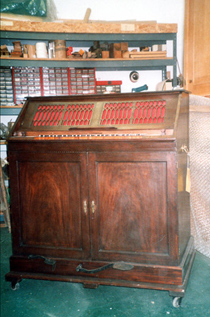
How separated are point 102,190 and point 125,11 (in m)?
2.69

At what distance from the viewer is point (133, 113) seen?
1.79 metres

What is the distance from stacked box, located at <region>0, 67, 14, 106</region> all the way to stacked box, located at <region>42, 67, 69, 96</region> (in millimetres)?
350

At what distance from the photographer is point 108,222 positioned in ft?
5.83

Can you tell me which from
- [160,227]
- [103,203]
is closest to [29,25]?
[103,203]

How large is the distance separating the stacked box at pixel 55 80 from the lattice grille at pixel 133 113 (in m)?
1.34

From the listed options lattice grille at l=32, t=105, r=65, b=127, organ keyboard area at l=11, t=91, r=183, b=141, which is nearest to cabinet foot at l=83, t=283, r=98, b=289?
organ keyboard area at l=11, t=91, r=183, b=141

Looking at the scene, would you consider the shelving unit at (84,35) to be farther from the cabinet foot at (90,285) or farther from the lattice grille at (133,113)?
the cabinet foot at (90,285)

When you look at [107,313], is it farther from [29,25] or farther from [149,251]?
[29,25]

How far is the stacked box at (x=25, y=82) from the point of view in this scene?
3.02 m

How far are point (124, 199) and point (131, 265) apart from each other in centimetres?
39

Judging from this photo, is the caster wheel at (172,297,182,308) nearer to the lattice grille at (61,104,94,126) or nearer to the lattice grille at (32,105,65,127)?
the lattice grille at (61,104,94,126)

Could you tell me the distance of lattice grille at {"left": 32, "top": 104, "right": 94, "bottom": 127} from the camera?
1.87m

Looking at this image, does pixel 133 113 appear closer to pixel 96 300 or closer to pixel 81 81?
pixel 96 300

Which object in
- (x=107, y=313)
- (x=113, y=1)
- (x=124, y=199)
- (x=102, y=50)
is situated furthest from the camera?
(x=113, y=1)
